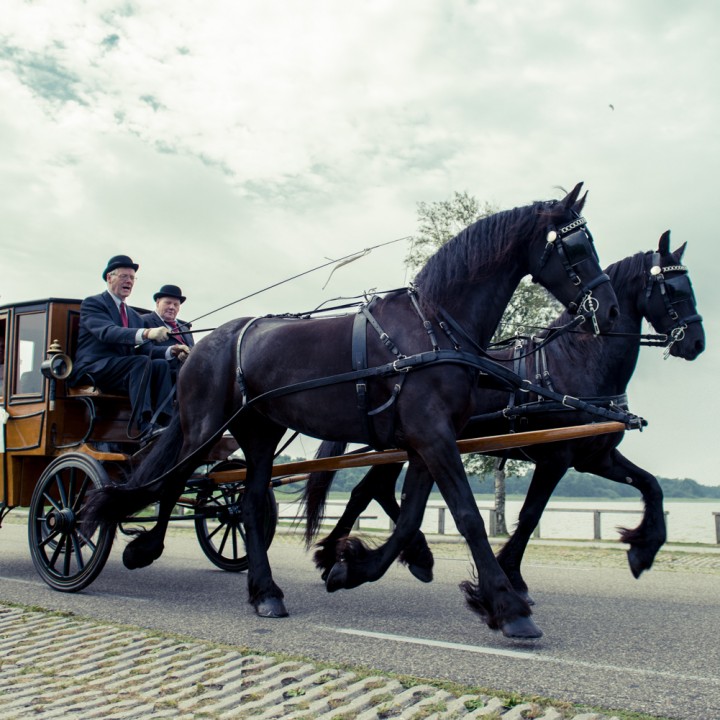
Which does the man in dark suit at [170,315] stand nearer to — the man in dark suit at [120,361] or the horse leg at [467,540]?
the man in dark suit at [120,361]

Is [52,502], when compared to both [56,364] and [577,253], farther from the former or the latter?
[577,253]

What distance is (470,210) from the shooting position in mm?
23594

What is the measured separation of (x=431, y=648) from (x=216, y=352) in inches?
106

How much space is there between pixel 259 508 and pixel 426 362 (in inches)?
77.5

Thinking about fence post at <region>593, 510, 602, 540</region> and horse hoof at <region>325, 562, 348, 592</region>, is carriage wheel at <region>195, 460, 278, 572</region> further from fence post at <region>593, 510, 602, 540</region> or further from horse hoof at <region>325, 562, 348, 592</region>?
fence post at <region>593, 510, 602, 540</region>

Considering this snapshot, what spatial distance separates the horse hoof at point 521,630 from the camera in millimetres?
4234

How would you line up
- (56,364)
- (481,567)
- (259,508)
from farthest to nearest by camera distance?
(56,364) → (259,508) → (481,567)

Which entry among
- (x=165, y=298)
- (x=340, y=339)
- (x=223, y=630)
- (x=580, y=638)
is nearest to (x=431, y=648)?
(x=580, y=638)

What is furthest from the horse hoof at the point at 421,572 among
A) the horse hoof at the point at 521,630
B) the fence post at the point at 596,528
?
the fence post at the point at 596,528

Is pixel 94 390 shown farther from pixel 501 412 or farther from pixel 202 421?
pixel 501 412

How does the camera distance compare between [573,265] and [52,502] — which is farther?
[52,502]

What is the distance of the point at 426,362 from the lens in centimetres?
472

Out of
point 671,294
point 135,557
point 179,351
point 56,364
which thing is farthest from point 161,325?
point 671,294

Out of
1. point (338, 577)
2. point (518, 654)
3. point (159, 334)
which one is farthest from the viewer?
point (159, 334)
